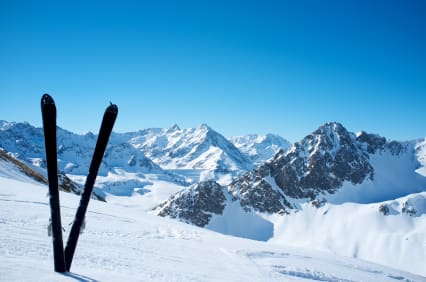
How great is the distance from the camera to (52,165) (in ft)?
21.1

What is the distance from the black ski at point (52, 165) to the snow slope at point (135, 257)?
42cm

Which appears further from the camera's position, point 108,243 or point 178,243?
point 178,243

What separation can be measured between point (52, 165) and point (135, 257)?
5.08 metres

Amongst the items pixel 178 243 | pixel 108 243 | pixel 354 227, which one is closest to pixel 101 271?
pixel 108 243

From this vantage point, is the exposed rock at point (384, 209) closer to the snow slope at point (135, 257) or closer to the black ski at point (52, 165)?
the snow slope at point (135, 257)

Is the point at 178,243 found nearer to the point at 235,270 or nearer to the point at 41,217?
the point at 235,270

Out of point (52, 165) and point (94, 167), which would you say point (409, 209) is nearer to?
point (94, 167)

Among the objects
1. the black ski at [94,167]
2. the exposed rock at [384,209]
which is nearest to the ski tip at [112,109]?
the black ski at [94,167]

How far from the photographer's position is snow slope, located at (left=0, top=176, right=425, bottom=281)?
24.6 feet

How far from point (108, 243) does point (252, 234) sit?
630 ft

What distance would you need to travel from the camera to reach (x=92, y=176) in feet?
23.1

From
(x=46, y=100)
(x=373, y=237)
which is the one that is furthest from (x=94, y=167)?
(x=373, y=237)

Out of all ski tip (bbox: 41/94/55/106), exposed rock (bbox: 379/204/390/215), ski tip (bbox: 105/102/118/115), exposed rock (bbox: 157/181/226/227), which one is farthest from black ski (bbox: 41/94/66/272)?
exposed rock (bbox: 379/204/390/215)

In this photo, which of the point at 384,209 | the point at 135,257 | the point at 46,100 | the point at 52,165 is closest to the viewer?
the point at 46,100
